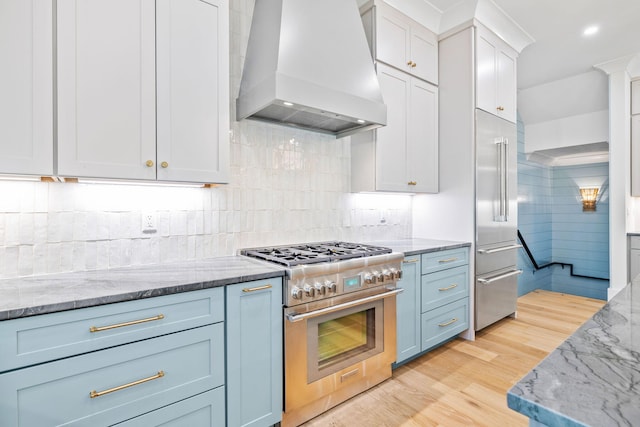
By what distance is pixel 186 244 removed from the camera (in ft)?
6.93

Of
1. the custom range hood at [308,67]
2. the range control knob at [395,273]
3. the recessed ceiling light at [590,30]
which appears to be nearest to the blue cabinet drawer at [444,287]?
the range control knob at [395,273]

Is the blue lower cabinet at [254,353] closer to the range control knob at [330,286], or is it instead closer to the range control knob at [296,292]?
the range control knob at [296,292]

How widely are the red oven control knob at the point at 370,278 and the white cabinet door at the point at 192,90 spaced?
1069 mm

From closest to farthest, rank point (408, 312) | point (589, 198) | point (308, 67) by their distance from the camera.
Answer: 1. point (308, 67)
2. point (408, 312)
3. point (589, 198)

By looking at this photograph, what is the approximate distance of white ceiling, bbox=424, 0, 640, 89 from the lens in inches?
116

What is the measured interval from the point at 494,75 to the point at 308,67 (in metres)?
2.23

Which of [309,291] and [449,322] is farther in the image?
[449,322]

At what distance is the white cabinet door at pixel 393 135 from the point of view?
2.78 meters

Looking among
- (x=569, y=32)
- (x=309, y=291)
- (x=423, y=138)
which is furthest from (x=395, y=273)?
(x=569, y=32)

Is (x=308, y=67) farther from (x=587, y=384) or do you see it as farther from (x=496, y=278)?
(x=496, y=278)

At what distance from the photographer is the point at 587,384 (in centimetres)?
59

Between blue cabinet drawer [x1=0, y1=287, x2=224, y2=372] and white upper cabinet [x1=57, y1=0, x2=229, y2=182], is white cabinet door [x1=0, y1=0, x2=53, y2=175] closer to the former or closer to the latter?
white upper cabinet [x1=57, y1=0, x2=229, y2=182]

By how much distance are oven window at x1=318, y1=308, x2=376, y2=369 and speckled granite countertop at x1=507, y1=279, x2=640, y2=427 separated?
1.42 m

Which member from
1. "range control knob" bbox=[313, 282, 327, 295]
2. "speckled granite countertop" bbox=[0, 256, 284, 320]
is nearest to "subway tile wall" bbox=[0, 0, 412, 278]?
"speckled granite countertop" bbox=[0, 256, 284, 320]
